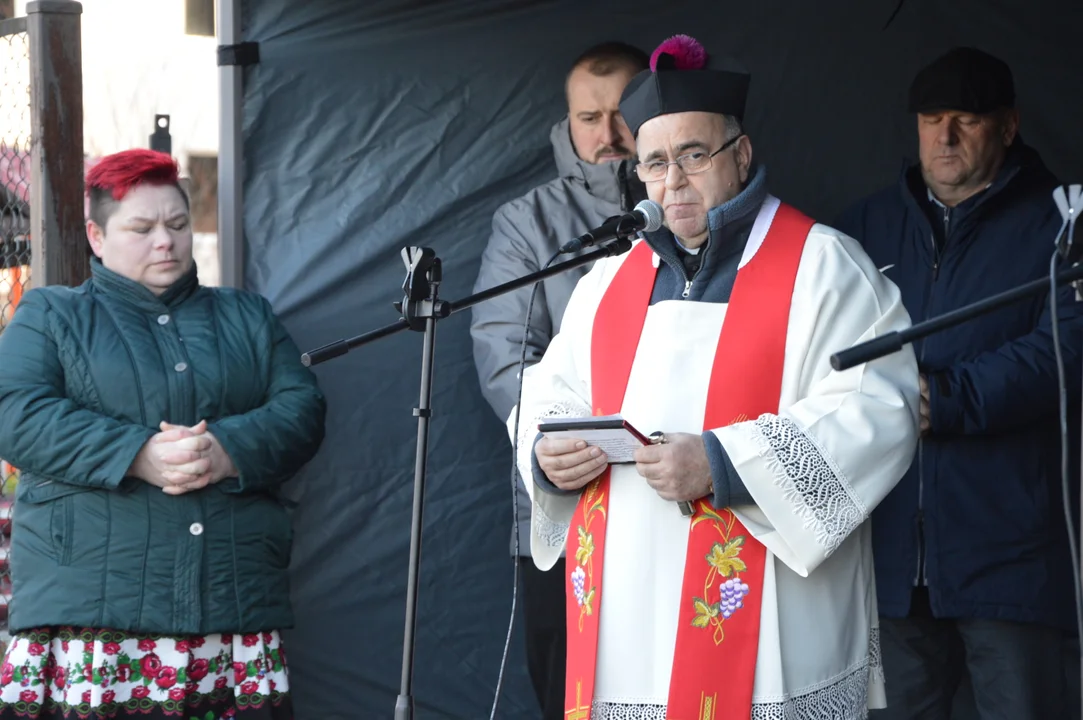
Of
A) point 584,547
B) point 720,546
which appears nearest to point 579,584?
point 584,547

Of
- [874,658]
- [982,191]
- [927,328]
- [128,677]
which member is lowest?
[128,677]

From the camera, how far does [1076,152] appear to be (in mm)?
4570

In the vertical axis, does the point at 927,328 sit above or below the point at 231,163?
below

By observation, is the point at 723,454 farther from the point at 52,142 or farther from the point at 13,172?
the point at 13,172

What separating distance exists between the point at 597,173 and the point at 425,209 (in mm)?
735

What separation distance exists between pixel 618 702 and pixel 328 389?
193 cm

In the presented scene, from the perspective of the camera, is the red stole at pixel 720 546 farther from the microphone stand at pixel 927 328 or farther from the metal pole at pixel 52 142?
the metal pole at pixel 52 142

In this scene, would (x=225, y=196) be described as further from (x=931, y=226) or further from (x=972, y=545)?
(x=972, y=545)

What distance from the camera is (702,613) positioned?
9.59 ft

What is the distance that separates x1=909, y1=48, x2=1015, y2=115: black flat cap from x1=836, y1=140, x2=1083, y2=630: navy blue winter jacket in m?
0.16

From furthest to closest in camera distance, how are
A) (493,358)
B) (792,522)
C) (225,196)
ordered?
(225,196), (493,358), (792,522)

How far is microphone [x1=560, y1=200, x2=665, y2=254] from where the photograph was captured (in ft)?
8.89

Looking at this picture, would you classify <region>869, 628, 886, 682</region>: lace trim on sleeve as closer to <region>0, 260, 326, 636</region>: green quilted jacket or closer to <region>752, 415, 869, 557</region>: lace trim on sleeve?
<region>752, 415, 869, 557</region>: lace trim on sleeve

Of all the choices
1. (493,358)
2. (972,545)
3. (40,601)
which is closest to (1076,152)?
(972,545)
